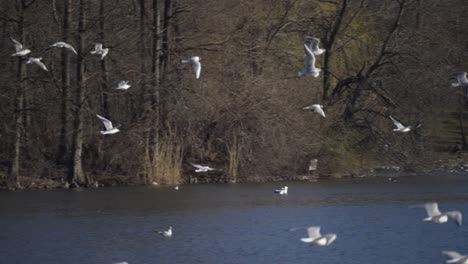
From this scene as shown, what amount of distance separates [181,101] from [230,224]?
9.22 meters

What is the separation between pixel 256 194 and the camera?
28.1 meters

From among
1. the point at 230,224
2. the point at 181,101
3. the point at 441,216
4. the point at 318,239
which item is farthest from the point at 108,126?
the point at 441,216

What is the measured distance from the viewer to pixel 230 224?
22.5 meters

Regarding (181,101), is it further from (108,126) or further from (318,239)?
(318,239)

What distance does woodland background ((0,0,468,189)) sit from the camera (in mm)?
30000

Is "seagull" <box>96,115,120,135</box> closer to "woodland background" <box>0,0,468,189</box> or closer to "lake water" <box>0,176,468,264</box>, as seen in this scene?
"lake water" <box>0,176,468,264</box>

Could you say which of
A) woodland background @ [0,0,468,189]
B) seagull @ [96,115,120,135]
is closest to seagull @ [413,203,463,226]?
seagull @ [96,115,120,135]

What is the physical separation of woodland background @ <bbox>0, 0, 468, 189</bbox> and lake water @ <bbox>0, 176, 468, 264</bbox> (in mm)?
1406

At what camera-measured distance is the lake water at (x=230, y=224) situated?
61.3 feet

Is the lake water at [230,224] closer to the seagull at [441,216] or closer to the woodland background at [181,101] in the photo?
the seagull at [441,216]

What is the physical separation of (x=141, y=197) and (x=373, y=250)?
9398 millimetres

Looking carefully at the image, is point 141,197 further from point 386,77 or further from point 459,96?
point 459,96

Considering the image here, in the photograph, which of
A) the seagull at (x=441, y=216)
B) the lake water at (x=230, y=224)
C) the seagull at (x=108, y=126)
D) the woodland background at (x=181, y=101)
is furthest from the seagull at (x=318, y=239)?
the woodland background at (x=181, y=101)

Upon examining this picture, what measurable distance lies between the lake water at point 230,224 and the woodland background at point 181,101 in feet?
4.61
